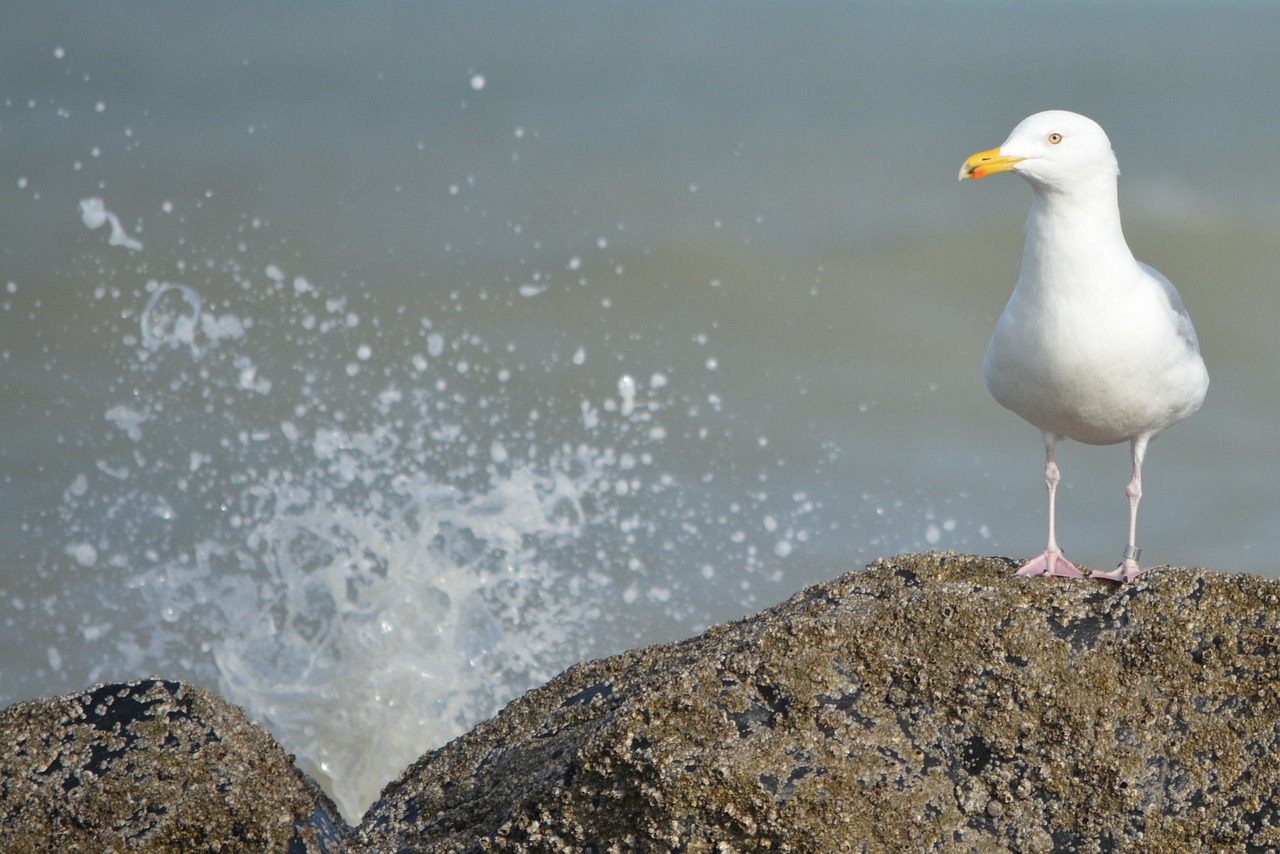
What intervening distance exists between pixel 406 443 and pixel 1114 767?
20.1 feet

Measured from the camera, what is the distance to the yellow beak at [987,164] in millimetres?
3190

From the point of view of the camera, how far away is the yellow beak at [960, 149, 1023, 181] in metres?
3.19

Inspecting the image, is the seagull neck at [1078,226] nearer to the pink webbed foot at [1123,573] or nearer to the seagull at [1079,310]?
the seagull at [1079,310]

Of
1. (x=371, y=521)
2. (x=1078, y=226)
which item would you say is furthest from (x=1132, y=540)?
(x=371, y=521)

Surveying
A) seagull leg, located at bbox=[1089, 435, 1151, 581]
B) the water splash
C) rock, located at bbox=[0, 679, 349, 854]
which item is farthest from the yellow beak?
Result: the water splash

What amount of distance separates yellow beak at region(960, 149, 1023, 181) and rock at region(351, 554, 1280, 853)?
3.69ft

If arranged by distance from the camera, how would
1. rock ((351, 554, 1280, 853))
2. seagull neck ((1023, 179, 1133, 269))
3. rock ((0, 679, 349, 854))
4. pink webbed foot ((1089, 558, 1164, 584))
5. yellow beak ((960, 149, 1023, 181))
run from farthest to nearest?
seagull neck ((1023, 179, 1133, 269)), yellow beak ((960, 149, 1023, 181)), pink webbed foot ((1089, 558, 1164, 584)), rock ((0, 679, 349, 854)), rock ((351, 554, 1280, 853))

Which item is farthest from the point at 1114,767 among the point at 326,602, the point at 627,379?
the point at 627,379

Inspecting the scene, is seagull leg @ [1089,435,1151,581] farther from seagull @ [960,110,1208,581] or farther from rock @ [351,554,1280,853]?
rock @ [351,554,1280,853]

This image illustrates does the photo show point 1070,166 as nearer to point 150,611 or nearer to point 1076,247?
point 1076,247

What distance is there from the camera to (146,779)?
2916 millimetres

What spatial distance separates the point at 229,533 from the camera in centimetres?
716

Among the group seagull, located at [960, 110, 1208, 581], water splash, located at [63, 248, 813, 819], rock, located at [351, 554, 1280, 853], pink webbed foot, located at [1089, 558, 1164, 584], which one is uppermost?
seagull, located at [960, 110, 1208, 581]

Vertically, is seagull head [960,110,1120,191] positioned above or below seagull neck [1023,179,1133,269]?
above
